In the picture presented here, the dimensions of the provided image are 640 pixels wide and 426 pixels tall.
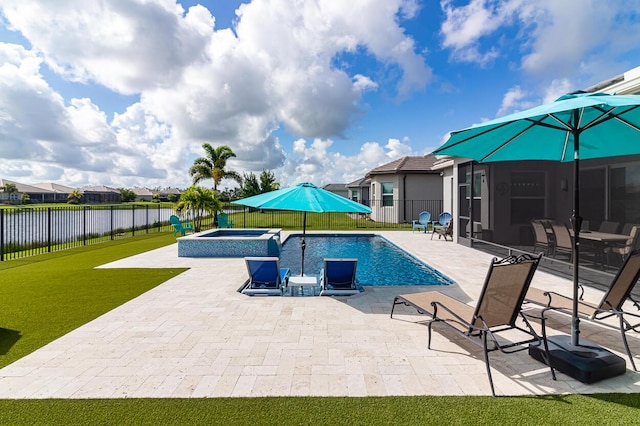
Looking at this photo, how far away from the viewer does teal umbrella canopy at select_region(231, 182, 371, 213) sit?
18.4ft

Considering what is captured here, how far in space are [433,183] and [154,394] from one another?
22418mm

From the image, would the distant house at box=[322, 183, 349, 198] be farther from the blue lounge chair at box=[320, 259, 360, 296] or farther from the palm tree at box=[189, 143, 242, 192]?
the blue lounge chair at box=[320, 259, 360, 296]

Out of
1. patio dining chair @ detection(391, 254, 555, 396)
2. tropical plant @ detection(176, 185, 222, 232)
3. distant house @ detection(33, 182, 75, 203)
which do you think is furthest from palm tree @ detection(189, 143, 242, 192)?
distant house @ detection(33, 182, 75, 203)

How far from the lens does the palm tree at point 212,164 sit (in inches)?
1062

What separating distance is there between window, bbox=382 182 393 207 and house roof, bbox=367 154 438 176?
106cm

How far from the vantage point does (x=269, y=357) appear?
3.58 m

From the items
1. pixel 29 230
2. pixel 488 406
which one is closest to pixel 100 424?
pixel 488 406

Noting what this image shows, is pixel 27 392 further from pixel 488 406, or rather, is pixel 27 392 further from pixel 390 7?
pixel 390 7

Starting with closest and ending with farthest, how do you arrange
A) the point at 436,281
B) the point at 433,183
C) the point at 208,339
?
the point at 208,339, the point at 436,281, the point at 433,183

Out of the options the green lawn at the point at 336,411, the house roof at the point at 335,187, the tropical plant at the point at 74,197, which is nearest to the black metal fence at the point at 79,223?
the green lawn at the point at 336,411

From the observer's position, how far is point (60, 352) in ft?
12.2

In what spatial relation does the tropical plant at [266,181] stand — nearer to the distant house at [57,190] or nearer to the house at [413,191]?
the house at [413,191]

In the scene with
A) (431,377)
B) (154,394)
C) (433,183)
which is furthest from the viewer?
(433,183)

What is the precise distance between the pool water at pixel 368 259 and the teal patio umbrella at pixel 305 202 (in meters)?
2.57
